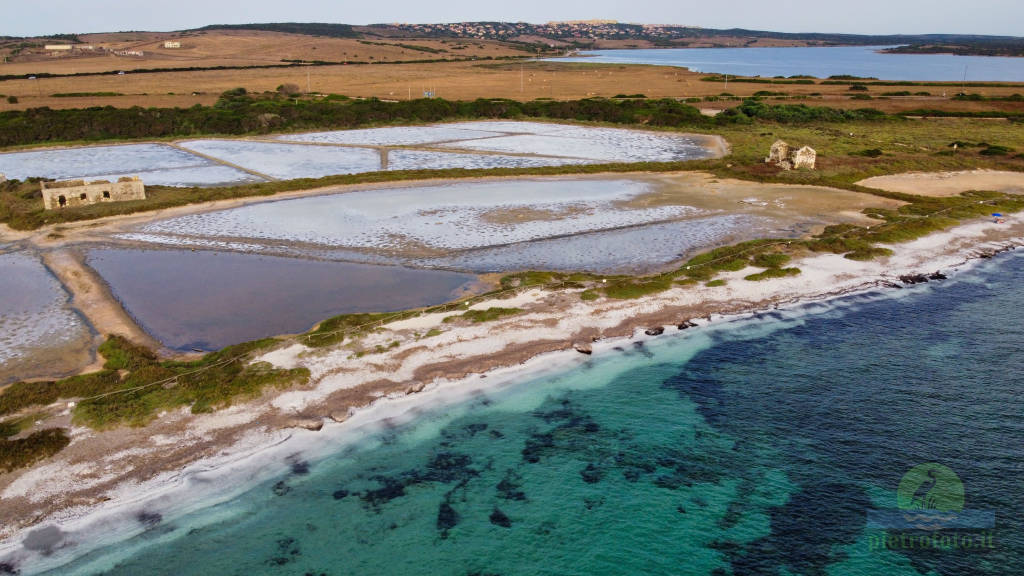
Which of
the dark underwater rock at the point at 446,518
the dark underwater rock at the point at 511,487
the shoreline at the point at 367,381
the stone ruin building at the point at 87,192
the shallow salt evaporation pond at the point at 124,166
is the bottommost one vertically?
the dark underwater rock at the point at 446,518

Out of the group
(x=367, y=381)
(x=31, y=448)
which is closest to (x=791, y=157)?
(x=367, y=381)

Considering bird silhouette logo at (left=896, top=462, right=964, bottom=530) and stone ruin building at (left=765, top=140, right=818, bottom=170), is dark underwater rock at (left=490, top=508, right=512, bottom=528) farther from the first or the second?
stone ruin building at (left=765, top=140, right=818, bottom=170)

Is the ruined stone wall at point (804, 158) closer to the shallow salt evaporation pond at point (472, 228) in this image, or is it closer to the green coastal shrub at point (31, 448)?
the shallow salt evaporation pond at point (472, 228)

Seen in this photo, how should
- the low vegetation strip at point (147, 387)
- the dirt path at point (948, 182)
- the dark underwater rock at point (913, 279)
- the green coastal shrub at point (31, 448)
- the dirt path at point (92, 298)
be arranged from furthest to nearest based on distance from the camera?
the dirt path at point (948, 182) < the dark underwater rock at point (913, 279) < the dirt path at point (92, 298) < the low vegetation strip at point (147, 387) < the green coastal shrub at point (31, 448)

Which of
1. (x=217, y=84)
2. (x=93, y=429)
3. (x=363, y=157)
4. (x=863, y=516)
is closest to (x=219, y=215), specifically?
(x=363, y=157)

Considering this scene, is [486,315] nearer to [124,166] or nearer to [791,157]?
[791,157]

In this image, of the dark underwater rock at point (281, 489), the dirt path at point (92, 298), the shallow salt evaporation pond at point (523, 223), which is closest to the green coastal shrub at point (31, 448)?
the dark underwater rock at point (281, 489)

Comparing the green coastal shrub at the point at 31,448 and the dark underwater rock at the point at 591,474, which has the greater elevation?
the green coastal shrub at the point at 31,448
